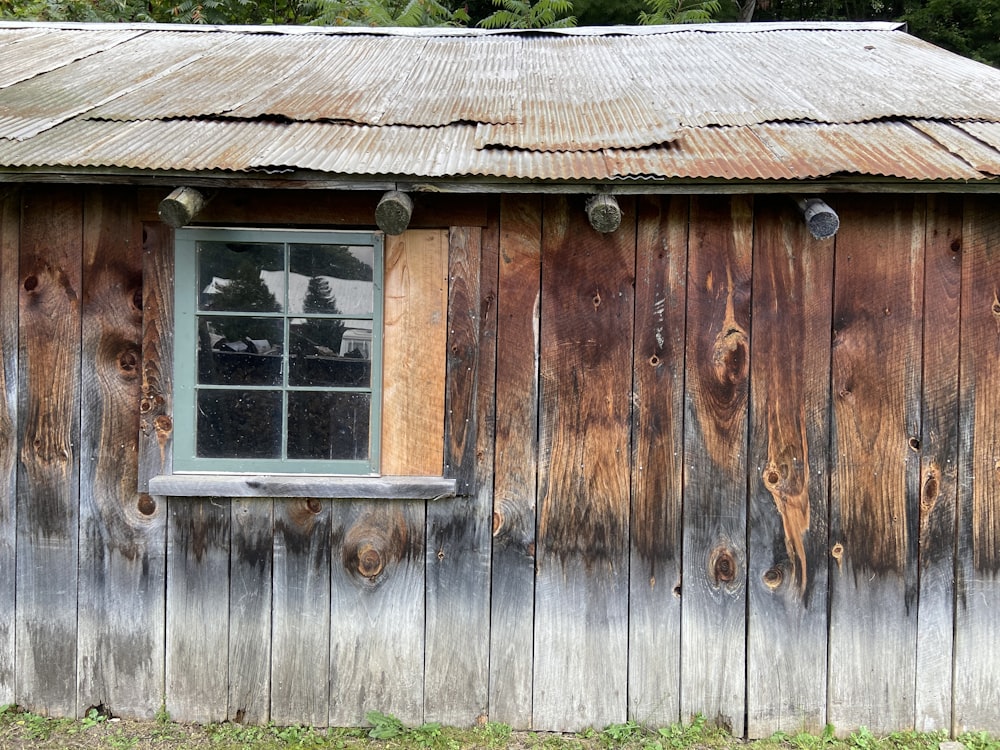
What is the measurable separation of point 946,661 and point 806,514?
86 cm

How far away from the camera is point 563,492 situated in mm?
3000

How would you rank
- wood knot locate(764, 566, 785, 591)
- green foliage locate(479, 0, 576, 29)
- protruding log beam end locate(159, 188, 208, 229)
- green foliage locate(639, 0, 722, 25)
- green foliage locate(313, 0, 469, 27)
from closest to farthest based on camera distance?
protruding log beam end locate(159, 188, 208, 229), wood knot locate(764, 566, 785, 591), green foliage locate(313, 0, 469, 27), green foliage locate(479, 0, 576, 29), green foliage locate(639, 0, 722, 25)

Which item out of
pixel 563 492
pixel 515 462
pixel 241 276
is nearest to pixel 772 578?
pixel 563 492

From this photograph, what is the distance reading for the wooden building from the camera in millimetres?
2928

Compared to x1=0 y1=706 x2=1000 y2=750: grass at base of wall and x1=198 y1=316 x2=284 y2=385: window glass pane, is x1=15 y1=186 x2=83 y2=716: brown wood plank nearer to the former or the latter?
x1=0 y1=706 x2=1000 y2=750: grass at base of wall

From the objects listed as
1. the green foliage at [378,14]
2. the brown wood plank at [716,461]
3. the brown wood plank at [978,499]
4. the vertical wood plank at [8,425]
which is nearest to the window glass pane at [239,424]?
the vertical wood plank at [8,425]

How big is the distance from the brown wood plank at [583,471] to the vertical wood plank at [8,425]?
2246 millimetres

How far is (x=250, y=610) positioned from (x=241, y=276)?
143 centimetres

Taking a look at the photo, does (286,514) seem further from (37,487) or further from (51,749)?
(51,749)

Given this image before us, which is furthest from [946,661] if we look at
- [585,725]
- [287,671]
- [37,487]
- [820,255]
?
[37,487]

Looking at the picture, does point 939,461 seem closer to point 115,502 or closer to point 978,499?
point 978,499

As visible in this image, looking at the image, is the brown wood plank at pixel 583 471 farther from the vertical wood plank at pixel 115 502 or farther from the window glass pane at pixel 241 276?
the vertical wood plank at pixel 115 502

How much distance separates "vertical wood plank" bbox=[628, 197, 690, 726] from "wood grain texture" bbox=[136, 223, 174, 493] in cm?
196

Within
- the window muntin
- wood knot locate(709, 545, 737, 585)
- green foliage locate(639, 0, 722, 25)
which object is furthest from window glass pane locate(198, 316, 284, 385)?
green foliage locate(639, 0, 722, 25)
